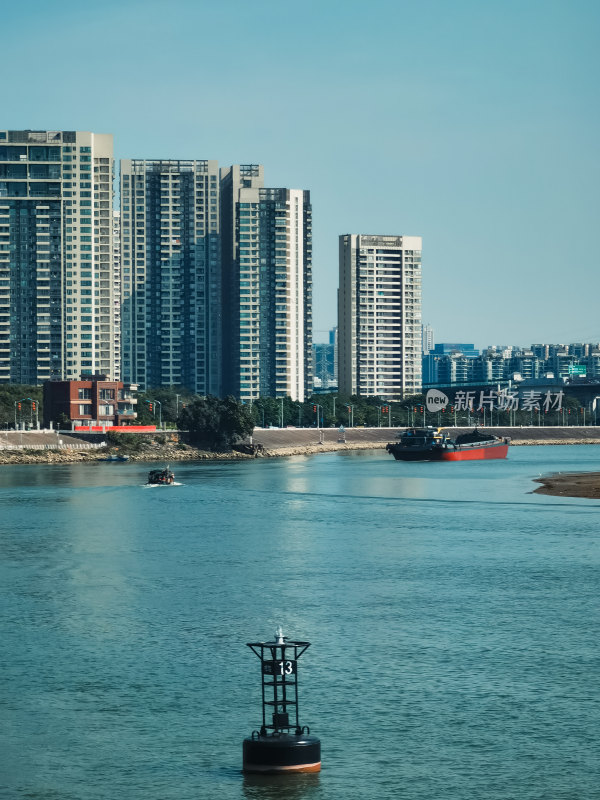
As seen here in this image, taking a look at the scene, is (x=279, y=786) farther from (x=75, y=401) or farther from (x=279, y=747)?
(x=75, y=401)

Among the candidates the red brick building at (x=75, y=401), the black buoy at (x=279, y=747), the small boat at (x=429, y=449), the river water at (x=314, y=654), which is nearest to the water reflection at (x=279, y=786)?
the river water at (x=314, y=654)

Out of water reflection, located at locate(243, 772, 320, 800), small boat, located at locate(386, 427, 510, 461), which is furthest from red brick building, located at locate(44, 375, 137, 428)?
water reflection, located at locate(243, 772, 320, 800)

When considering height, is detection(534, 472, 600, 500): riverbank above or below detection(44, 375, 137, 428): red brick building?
below

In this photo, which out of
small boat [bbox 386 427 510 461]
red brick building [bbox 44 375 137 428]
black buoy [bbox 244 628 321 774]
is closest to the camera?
black buoy [bbox 244 628 321 774]

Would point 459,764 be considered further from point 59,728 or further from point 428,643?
point 428,643

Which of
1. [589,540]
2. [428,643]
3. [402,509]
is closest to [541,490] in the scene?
[402,509]

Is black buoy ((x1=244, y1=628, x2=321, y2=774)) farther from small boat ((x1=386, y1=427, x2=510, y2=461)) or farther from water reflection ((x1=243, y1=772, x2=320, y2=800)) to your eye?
small boat ((x1=386, y1=427, x2=510, y2=461))

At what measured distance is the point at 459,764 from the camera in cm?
2755

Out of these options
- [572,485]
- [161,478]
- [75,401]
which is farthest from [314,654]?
[75,401]

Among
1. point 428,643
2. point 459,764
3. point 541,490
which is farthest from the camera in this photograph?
point 541,490

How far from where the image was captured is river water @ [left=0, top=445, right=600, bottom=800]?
88.8 feet

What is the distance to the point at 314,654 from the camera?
38.3 m

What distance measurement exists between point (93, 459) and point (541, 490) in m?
85.6

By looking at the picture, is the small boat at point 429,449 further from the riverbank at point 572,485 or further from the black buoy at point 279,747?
the black buoy at point 279,747
